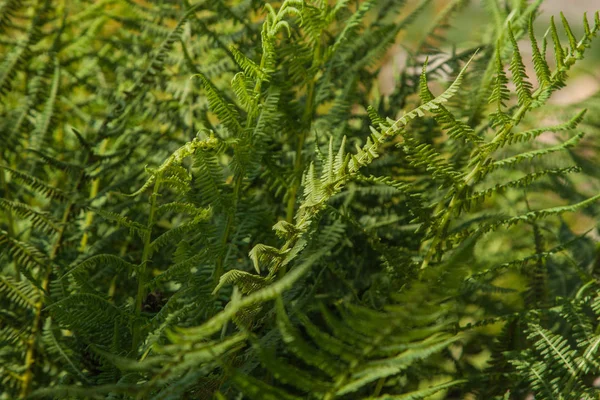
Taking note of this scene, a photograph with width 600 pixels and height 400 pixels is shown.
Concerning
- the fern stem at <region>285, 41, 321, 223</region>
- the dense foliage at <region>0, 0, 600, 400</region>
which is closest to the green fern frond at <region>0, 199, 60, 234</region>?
the dense foliage at <region>0, 0, 600, 400</region>

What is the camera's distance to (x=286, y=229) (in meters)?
0.26

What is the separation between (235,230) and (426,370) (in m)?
0.13

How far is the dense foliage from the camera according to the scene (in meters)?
0.23

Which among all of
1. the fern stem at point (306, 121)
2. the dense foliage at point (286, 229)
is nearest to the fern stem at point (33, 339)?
the dense foliage at point (286, 229)

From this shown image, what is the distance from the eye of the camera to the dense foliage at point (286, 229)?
0.23m

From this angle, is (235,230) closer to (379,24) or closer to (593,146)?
(379,24)

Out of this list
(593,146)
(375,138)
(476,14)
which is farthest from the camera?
(476,14)

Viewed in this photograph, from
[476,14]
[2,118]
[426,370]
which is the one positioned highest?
[476,14]

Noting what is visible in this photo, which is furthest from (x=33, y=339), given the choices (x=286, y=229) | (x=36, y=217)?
(x=286, y=229)

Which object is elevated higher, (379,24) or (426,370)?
(379,24)

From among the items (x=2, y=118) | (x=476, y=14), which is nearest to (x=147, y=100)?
(x=2, y=118)

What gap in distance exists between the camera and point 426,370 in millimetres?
364

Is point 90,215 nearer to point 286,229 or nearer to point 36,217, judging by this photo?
point 36,217

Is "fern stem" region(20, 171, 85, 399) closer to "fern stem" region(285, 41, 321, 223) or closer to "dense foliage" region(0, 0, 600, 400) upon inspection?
"dense foliage" region(0, 0, 600, 400)
